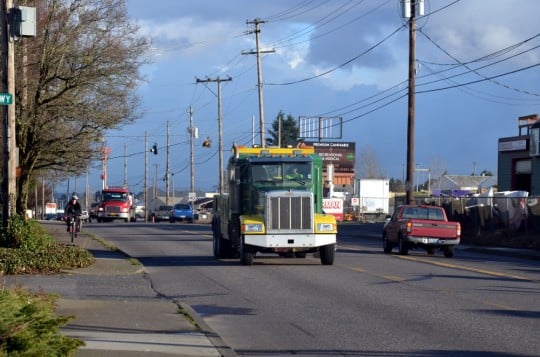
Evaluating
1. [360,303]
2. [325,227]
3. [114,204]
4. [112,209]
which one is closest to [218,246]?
[325,227]

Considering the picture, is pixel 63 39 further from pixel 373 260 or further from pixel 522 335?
pixel 522 335

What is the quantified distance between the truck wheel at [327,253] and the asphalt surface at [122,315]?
481 centimetres

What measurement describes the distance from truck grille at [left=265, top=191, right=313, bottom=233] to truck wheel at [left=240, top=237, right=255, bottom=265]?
0.79m

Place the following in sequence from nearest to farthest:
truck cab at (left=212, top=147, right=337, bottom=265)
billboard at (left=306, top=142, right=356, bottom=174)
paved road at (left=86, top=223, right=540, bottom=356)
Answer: paved road at (left=86, top=223, right=540, bottom=356)
truck cab at (left=212, top=147, right=337, bottom=265)
billboard at (left=306, top=142, right=356, bottom=174)

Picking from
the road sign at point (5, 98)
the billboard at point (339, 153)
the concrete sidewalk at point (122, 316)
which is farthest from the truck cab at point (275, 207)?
the billboard at point (339, 153)

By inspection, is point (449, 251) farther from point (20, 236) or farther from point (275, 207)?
point (20, 236)

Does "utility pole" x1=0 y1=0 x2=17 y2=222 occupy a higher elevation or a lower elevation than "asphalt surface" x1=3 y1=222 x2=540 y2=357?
higher

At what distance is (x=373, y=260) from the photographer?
87.8 feet

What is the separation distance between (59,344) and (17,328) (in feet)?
1.44

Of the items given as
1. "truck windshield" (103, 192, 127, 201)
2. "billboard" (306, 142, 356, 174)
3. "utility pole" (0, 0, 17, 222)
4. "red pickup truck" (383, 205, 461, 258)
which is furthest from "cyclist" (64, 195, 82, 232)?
"billboard" (306, 142, 356, 174)

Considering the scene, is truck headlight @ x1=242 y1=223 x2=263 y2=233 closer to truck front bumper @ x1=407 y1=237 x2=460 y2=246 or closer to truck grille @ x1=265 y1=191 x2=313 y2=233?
truck grille @ x1=265 y1=191 x2=313 y2=233

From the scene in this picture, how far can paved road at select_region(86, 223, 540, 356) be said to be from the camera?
11719 millimetres

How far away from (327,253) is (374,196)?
56978 mm

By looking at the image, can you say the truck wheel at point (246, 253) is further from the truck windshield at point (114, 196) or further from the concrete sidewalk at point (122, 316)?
the truck windshield at point (114, 196)
